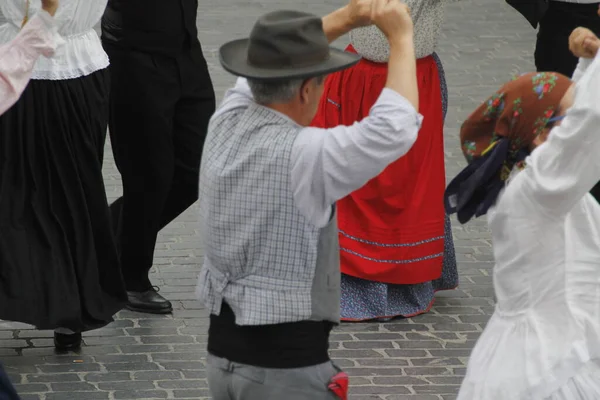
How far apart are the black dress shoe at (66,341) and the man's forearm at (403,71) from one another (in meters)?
2.71

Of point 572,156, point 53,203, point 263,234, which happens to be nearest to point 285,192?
point 263,234

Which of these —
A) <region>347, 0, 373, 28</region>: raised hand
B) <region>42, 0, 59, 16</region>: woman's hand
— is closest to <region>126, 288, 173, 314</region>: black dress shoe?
<region>42, 0, 59, 16</region>: woman's hand

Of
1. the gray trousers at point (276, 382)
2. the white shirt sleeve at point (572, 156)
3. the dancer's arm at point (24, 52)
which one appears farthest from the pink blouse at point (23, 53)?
the white shirt sleeve at point (572, 156)

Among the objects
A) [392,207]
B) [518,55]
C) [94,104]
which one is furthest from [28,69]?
[518,55]

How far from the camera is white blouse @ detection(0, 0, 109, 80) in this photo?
523 centimetres

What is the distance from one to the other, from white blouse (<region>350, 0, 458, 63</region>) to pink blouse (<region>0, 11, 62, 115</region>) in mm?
1443

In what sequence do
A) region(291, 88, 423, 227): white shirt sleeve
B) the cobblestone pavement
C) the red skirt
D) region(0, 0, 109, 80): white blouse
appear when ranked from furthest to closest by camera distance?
the red skirt, the cobblestone pavement, region(0, 0, 109, 80): white blouse, region(291, 88, 423, 227): white shirt sleeve

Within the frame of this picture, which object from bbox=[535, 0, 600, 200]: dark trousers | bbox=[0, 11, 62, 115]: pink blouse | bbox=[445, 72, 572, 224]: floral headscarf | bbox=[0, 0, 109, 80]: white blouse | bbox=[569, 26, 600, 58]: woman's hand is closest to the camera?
bbox=[445, 72, 572, 224]: floral headscarf

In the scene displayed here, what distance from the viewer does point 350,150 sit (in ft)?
10.6

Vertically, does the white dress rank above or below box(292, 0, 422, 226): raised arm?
below

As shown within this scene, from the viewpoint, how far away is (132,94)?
5.86 meters

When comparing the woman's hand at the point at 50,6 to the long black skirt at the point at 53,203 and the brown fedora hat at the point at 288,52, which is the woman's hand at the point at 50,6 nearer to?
the long black skirt at the point at 53,203

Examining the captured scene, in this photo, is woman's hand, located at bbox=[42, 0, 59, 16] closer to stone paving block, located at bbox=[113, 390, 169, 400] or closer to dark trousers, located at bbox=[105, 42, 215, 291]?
dark trousers, located at bbox=[105, 42, 215, 291]

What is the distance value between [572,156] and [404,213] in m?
2.59
